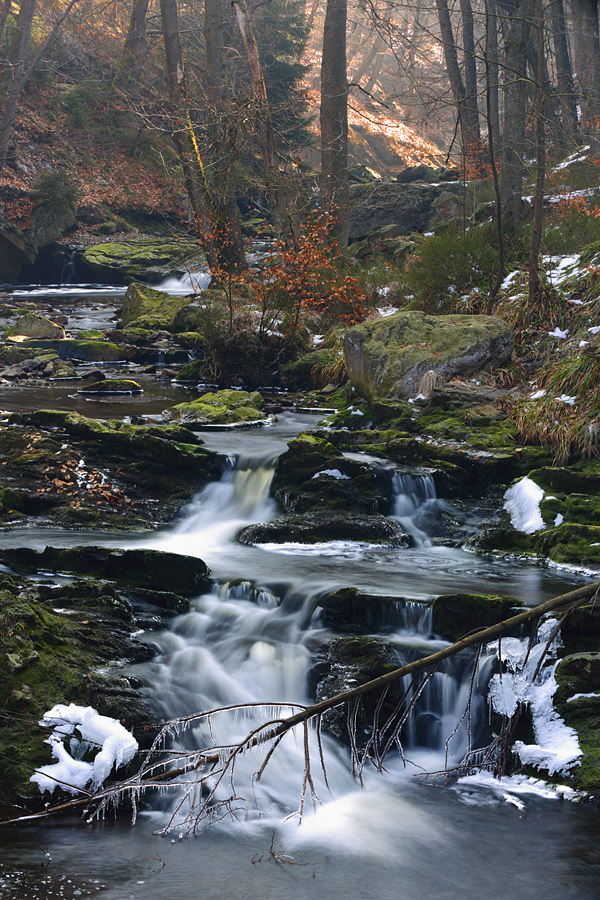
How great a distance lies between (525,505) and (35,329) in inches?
462

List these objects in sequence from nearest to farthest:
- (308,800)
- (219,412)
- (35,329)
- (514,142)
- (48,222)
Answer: (308,800) → (219,412) → (514,142) → (35,329) → (48,222)

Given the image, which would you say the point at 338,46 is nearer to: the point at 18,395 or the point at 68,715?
the point at 18,395

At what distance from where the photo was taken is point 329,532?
7.21 m

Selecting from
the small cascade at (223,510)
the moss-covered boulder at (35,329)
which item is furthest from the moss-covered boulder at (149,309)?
the small cascade at (223,510)

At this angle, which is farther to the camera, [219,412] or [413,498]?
[219,412]

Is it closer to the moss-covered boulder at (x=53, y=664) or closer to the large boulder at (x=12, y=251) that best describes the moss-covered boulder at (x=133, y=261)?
the large boulder at (x=12, y=251)

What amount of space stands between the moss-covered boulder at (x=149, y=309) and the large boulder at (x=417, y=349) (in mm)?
6693

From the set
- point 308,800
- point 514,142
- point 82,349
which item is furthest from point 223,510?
point 514,142

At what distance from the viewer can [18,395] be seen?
11383mm

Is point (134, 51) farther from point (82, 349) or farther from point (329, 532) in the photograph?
point (329, 532)

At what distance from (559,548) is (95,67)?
3119 cm

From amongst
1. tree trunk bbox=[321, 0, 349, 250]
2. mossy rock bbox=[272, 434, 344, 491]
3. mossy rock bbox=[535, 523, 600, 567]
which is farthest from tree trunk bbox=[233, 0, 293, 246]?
mossy rock bbox=[535, 523, 600, 567]

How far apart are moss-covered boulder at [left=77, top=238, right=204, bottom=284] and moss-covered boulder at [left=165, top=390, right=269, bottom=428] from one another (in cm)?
1234

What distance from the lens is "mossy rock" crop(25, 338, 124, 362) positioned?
14617mm
